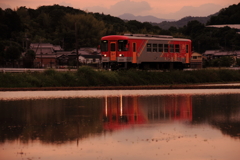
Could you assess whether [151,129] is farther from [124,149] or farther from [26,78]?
[26,78]

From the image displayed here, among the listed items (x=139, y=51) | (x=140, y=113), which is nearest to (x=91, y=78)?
(x=139, y=51)

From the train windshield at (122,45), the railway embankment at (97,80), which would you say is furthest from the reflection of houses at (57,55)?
the railway embankment at (97,80)

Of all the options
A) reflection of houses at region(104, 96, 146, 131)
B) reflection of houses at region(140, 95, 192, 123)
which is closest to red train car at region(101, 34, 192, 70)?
reflection of houses at region(104, 96, 146, 131)

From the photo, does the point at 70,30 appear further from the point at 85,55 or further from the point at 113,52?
the point at 113,52

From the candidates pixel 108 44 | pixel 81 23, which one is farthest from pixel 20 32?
pixel 108 44

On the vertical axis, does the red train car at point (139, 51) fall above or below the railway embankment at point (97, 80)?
above

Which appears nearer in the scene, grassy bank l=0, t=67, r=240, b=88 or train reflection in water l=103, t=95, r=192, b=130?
train reflection in water l=103, t=95, r=192, b=130

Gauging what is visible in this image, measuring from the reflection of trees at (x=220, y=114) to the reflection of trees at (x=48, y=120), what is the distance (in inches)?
139

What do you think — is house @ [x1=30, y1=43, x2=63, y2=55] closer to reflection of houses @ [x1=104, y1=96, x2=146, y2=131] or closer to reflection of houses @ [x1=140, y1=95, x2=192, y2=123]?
reflection of houses @ [x1=104, y1=96, x2=146, y2=131]

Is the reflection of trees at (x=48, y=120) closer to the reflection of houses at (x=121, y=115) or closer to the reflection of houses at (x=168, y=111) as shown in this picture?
the reflection of houses at (x=121, y=115)

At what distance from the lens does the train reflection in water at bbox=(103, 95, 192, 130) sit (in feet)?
49.8

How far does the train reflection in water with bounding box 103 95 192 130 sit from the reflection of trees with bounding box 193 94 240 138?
0.37 metres

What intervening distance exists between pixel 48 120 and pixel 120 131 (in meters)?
3.39

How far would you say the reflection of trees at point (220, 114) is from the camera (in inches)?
538
